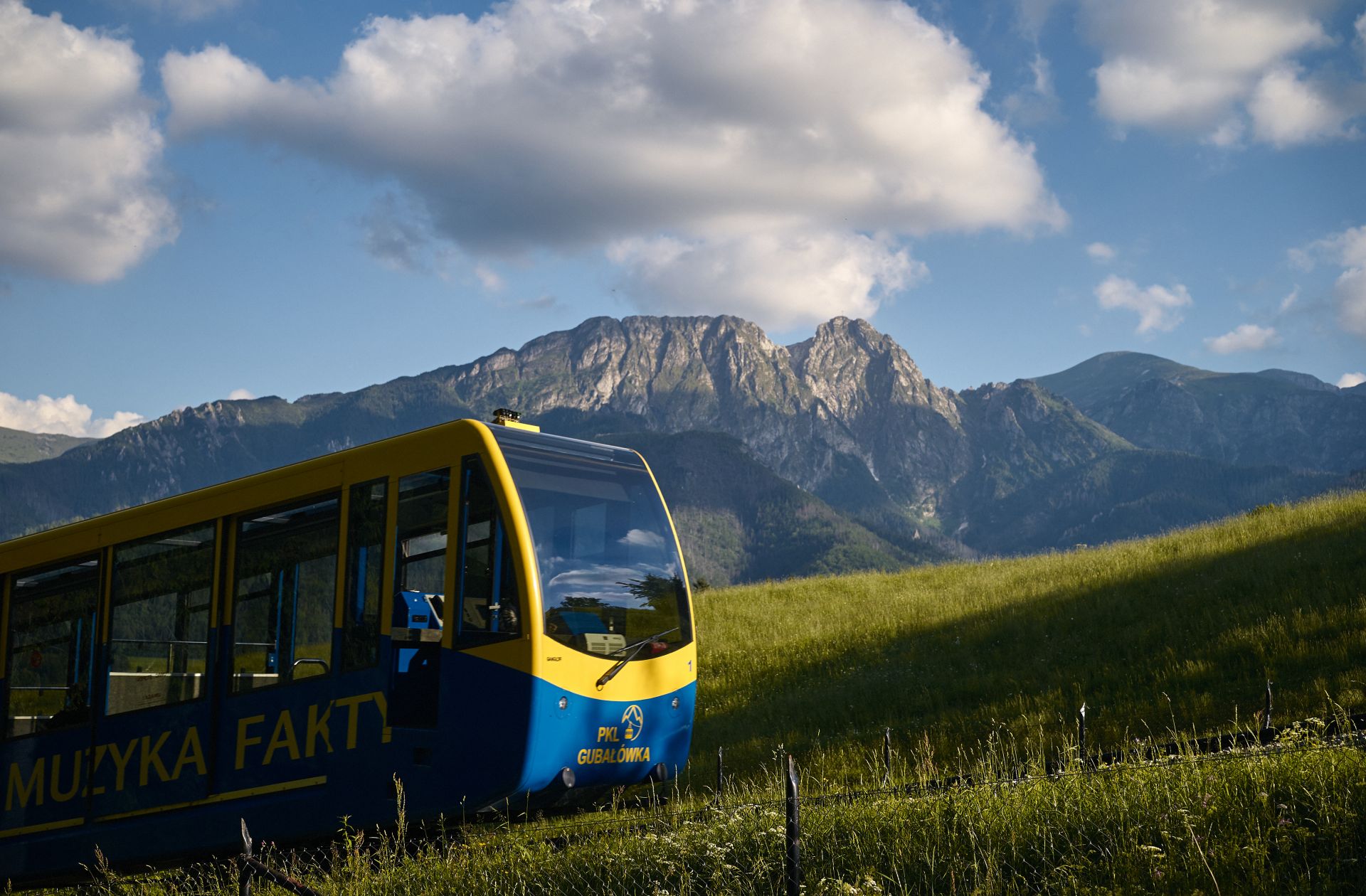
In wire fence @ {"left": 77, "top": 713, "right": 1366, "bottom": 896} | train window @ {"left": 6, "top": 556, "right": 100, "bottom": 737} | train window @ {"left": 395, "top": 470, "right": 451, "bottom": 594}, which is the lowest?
wire fence @ {"left": 77, "top": 713, "right": 1366, "bottom": 896}

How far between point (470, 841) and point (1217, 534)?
2173 centimetres

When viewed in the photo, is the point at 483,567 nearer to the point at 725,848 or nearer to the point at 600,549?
the point at 600,549

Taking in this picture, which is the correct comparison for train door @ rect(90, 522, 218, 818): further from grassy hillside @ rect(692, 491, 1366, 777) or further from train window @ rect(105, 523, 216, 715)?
grassy hillside @ rect(692, 491, 1366, 777)

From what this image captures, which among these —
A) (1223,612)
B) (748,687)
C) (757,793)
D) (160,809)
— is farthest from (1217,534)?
(160,809)

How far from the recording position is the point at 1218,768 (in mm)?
7262

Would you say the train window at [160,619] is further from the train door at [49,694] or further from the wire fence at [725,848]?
the wire fence at [725,848]

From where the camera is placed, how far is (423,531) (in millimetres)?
10484

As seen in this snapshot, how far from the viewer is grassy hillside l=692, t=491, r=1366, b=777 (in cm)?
1534

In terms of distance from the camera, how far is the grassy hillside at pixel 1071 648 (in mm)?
15336

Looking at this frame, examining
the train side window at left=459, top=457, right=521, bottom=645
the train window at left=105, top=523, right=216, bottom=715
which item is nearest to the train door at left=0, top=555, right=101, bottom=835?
the train window at left=105, top=523, right=216, bottom=715

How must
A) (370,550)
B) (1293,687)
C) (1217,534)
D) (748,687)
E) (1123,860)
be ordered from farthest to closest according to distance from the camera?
(1217,534)
(748,687)
(1293,687)
(370,550)
(1123,860)

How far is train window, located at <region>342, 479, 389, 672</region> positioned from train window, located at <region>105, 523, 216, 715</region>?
2012mm

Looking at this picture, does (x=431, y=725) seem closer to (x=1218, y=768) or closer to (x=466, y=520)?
(x=466, y=520)

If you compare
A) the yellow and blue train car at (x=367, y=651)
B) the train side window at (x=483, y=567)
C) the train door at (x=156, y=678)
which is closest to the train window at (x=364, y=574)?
the yellow and blue train car at (x=367, y=651)
